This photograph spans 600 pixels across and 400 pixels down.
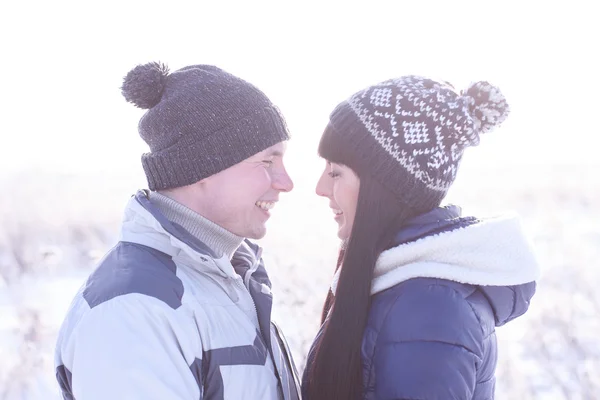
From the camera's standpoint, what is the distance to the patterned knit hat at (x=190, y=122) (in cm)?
220

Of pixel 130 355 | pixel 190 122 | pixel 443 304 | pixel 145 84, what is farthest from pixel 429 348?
pixel 145 84

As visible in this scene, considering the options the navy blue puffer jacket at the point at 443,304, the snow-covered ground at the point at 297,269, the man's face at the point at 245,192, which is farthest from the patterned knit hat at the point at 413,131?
the snow-covered ground at the point at 297,269

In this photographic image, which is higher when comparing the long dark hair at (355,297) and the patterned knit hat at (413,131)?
the patterned knit hat at (413,131)

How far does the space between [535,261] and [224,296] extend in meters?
1.04

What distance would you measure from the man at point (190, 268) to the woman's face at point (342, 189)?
17 cm

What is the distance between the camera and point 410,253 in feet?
6.54

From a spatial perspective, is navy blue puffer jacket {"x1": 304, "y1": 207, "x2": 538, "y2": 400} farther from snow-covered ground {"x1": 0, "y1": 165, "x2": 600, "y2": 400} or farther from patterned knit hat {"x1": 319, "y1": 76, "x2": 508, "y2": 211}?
snow-covered ground {"x1": 0, "y1": 165, "x2": 600, "y2": 400}

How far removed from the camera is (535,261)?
6.78ft

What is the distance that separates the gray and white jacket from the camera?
1.66 meters

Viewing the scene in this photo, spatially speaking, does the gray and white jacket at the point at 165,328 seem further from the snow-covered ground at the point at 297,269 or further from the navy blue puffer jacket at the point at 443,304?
the snow-covered ground at the point at 297,269

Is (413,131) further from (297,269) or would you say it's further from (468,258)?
(297,269)

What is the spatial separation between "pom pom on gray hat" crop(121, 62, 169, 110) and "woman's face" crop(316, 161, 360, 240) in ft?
2.23

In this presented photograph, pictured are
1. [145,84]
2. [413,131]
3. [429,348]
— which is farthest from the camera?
[145,84]

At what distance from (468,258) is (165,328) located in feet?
3.13
